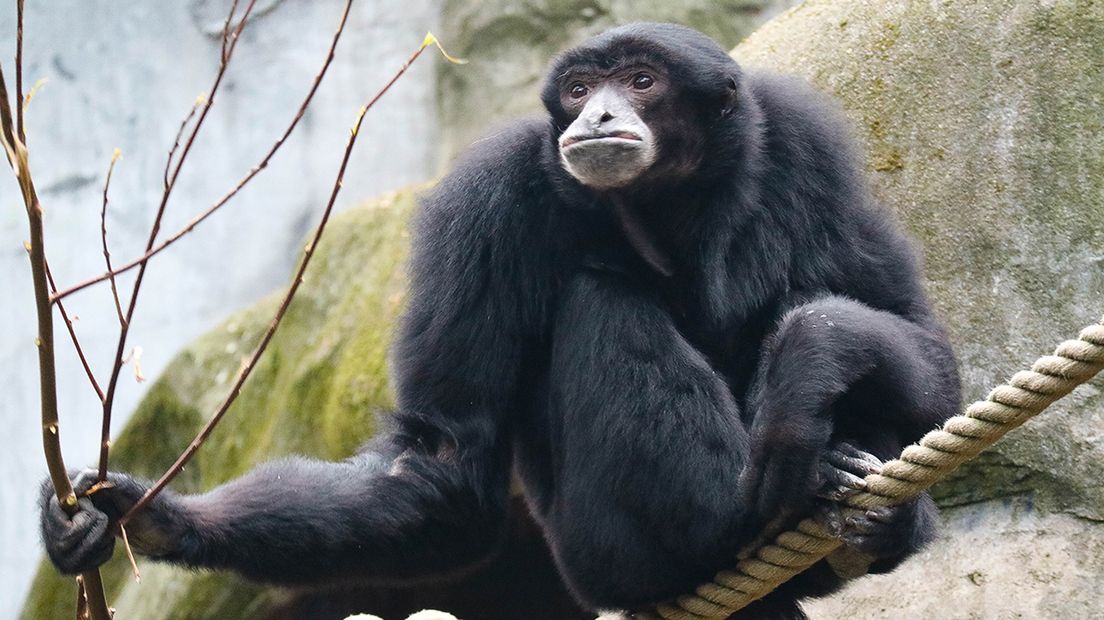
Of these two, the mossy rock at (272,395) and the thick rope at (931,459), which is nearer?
the thick rope at (931,459)

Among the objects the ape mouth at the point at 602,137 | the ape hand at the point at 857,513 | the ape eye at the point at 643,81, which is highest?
the ape eye at the point at 643,81

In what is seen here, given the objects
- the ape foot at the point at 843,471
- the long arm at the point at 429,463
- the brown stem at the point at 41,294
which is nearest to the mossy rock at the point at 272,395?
the long arm at the point at 429,463

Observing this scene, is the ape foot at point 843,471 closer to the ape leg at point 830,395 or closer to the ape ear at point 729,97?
the ape leg at point 830,395

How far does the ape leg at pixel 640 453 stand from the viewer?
4.50 metres

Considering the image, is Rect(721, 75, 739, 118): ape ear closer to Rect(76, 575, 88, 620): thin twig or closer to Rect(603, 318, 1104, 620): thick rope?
Rect(603, 318, 1104, 620): thick rope

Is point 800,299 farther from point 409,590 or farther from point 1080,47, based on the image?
point 409,590

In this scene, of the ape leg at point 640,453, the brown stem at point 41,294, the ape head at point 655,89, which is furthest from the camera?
the ape head at point 655,89

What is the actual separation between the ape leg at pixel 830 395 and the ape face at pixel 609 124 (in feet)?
2.73

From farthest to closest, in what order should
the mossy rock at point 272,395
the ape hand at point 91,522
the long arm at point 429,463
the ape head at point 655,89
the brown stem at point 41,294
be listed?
the mossy rock at point 272,395
the ape head at point 655,89
the long arm at point 429,463
the ape hand at point 91,522
the brown stem at point 41,294

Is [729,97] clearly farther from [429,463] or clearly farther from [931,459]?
[931,459]

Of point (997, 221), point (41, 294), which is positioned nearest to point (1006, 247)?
point (997, 221)

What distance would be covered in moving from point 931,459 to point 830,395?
Result: 0.58m

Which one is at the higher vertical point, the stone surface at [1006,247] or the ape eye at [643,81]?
the ape eye at [643,81]

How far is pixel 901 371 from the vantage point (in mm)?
4434
